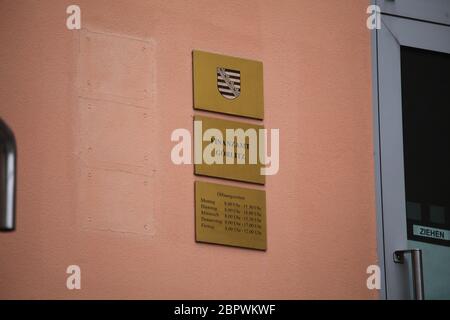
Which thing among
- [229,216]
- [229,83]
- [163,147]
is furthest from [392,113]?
[163,147]

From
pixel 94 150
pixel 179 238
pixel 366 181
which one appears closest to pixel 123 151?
pixel 94 150

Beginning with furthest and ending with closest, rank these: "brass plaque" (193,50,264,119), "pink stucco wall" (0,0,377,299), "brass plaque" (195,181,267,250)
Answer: "brass plaque" (193,50,264,119), "brass plaque" (195,181,267,250), "pink stucco wall" (0,0,377,299)

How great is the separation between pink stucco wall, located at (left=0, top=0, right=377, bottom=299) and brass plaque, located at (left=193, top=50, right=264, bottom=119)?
40 mm

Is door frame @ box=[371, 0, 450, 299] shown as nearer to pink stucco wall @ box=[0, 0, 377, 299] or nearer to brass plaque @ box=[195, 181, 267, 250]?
pink stucco wall @ box=[0, 0, 377, 299]

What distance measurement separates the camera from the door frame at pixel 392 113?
445 centimetres

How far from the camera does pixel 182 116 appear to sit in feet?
13.5

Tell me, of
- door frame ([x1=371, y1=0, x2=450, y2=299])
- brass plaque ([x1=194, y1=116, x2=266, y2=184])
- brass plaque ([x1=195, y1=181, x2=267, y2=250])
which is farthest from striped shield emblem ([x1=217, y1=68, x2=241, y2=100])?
door frame ([x1=371, y1=0, x2=450, y2=299])

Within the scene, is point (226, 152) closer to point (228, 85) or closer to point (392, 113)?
point (228, 85)

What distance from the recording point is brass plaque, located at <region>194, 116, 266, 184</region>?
412 cm

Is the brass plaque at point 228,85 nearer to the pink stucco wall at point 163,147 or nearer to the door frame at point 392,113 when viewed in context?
the pink stucco wall at point 163,147

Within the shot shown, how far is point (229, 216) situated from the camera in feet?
13.4

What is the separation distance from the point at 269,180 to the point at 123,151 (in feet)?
1.96

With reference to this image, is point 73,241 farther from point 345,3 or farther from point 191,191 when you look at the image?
point 345,3

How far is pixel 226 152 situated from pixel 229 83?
0.27m
